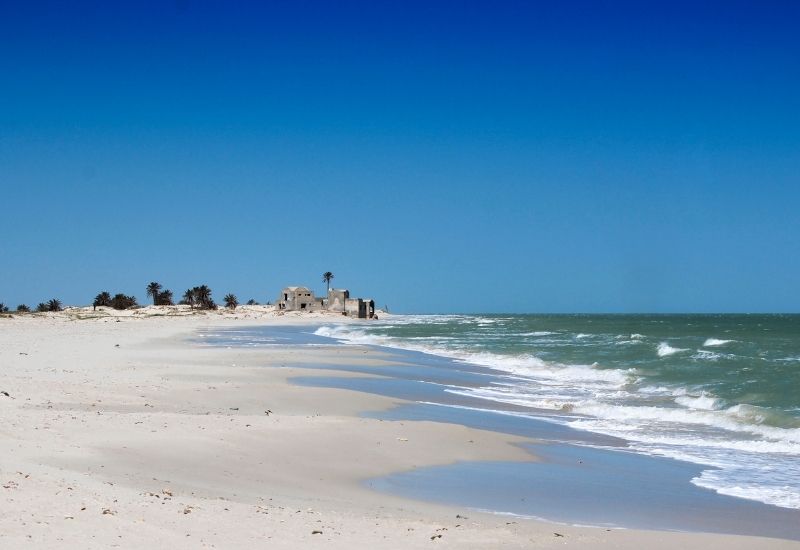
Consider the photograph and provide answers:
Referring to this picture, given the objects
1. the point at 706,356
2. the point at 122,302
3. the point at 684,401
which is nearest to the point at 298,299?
the point at 122,302

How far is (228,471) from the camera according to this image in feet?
35.6

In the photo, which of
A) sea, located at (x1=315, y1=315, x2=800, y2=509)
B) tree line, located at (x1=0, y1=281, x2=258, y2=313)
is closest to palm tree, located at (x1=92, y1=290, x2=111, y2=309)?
tree line, located at (x1=0, y1=281, x2=258, y2=313)

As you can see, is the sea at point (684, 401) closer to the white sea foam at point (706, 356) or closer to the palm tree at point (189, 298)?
the white sea foam at point (706, 356)

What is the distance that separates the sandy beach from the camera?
7.61 m

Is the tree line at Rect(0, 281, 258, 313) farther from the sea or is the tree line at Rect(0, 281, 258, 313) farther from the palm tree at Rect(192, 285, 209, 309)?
the sea

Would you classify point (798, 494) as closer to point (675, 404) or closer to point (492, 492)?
point (492, 492)

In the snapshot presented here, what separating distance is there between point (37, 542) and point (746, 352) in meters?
39.9

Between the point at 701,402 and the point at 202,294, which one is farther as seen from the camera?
the point at 202,294

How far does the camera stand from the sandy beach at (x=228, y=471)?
7609mm

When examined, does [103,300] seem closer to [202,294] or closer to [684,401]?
[202,294]

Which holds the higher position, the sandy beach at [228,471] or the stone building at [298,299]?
the stone building at [298,299]

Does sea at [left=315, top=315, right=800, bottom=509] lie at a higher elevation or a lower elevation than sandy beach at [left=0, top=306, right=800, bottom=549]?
lower

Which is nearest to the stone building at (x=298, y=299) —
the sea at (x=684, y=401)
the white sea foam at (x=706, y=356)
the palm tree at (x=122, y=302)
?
the palm tree at (x=122, y=302)

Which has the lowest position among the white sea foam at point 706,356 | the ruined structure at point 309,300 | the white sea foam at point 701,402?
the white sea foam at point 701,402
